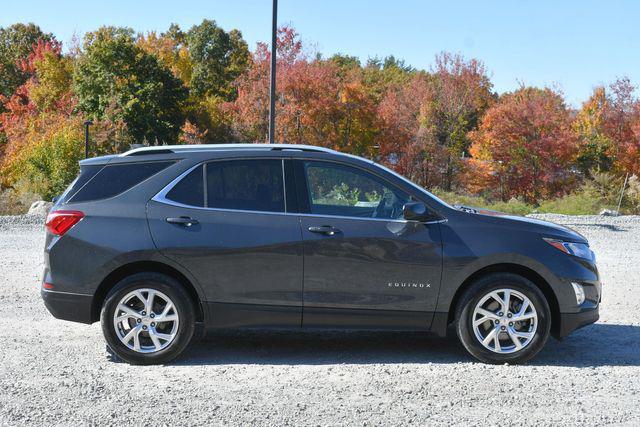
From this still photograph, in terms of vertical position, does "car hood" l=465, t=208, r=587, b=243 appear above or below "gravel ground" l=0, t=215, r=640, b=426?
above

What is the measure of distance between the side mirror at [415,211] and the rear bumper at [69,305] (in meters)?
2.65

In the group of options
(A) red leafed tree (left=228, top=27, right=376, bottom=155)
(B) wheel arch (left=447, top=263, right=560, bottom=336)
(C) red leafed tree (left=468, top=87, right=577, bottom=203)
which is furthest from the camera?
(C) red leafed tree (left=468, top=87, right=577, bottom=203)

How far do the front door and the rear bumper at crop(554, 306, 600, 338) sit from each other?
1094 millimetres

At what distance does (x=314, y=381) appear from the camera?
5.46m

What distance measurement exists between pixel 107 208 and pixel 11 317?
251 cm

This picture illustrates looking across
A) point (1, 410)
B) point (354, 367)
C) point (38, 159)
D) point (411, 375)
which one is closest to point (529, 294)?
→ point (411, 375)

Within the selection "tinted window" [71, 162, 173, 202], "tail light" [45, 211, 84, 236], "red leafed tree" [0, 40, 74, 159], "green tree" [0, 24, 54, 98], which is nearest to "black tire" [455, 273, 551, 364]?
"tinted window" [71, 162, 173, 202]

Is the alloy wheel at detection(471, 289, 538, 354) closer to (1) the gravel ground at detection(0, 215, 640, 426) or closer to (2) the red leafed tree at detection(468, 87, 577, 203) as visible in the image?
(1) the gravel ground at detection(0, 215, 640, 426)

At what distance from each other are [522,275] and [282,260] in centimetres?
203

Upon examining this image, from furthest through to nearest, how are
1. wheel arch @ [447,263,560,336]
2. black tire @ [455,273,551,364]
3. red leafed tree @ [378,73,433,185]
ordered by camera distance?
red leafed tree @ [378,73,433,185]
wheel arch @ [447,263,560,336]
black tire @ [455,273,551,364]

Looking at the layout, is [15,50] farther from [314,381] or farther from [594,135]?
[314,381]

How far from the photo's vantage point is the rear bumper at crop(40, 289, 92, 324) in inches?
230

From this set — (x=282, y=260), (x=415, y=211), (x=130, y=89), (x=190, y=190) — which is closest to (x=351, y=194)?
(x=415, y=211)

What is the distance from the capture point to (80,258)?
5.82 meters
